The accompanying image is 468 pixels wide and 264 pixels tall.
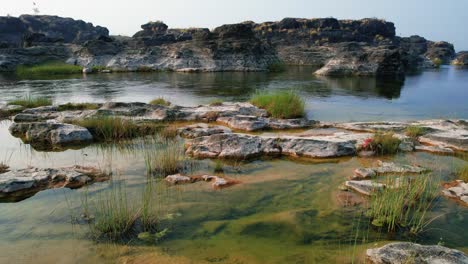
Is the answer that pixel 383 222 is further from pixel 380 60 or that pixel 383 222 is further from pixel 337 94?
pixel 380 60

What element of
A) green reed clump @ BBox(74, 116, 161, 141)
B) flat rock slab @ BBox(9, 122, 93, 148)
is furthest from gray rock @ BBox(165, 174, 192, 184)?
flat rock slab @ BBox(9, 122, 93, 148)

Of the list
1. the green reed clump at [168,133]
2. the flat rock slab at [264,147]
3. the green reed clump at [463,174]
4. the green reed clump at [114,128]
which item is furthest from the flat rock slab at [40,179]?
the green reed clump at [463,174]

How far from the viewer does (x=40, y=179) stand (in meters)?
7.75

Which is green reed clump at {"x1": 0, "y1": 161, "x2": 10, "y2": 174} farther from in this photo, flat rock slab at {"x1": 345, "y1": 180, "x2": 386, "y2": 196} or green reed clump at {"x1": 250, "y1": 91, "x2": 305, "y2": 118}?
green reed clump at {"x1": 250, "y1": 91, "x2": 305, "y2": 118}

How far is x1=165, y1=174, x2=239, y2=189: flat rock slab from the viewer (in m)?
7.69

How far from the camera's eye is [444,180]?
26.7ft

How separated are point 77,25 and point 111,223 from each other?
117747 mm

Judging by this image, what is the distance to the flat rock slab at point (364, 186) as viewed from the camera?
7.09 meters

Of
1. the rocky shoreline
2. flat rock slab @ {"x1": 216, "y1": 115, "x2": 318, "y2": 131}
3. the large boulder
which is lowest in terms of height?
flat rock slab @ {"x1": 216, "y1": 115, "x2": 318, "y2": 131}

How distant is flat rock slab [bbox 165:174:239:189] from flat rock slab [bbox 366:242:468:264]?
137 inches

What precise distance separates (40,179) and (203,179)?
3588 millimetres

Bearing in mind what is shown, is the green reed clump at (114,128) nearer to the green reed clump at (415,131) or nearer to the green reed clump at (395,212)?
the green reed clump at (395,212)

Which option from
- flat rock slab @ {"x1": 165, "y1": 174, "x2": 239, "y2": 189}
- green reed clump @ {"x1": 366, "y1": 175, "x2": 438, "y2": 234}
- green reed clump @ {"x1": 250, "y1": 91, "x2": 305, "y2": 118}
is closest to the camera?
green reed clump @ {"x1": 366, "y1": 175, "x2": 438, "y2": 234}

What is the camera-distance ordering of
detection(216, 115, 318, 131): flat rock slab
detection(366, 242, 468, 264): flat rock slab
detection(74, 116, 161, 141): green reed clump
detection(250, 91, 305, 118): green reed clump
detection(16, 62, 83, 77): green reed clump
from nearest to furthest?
1. detection(366, 242, 468, 264): flat rock slab
2. detection(74, 116, 161, 141): green reed clump
3. detection(216, 115, 318, 131): flat rock slab
4. detection(250, 91, 305, 118): green reed clump
5. detection(16, 62, 83, 77): green reed clump
